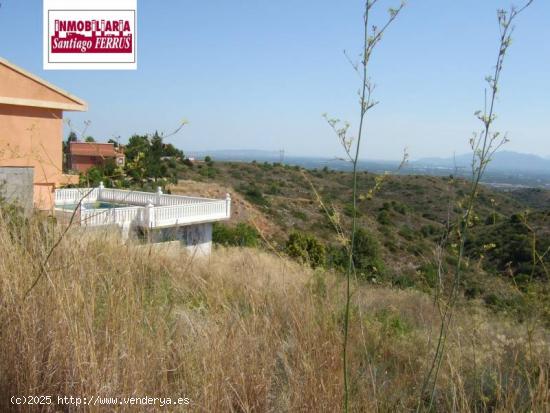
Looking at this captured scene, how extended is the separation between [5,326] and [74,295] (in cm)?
32

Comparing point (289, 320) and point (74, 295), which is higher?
point (74, 295)

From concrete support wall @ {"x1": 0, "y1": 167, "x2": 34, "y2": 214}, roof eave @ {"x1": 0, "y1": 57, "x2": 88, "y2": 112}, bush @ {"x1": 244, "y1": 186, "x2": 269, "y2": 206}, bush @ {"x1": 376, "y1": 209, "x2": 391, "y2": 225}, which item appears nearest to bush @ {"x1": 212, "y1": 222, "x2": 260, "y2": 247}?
roof eave @ {"x1": 0, "y1": 57, "x2": 88, "y2": 112}

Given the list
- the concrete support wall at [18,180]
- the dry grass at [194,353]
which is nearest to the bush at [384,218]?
the concrete support wall at [18,180]

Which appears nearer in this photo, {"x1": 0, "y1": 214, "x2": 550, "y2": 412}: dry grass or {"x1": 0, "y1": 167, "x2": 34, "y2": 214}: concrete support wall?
{"x1": 0, "y1": 214, "x2": 550, "y2": 412}: dry grass

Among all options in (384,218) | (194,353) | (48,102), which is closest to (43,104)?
(48,102)

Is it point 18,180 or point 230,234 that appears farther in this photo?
point 230,234

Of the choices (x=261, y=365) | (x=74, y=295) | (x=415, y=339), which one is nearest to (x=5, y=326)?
(x=74, y=295)

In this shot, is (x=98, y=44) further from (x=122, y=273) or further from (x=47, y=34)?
(x=122, y=273)

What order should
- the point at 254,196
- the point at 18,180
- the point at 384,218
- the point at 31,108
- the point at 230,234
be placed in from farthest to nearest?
1. the point at 254,196
2. the point at 384,218
3. the point at 230,234
4. the point at 31,108
5. the point at 18,180

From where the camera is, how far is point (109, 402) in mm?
1841

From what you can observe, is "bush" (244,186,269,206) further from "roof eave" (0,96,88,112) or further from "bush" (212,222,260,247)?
"roof eave" (0,96,88,112)

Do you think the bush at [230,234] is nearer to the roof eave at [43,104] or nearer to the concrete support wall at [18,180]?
the roof eave at [43,104]

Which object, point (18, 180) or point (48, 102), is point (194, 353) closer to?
point (18, 180)

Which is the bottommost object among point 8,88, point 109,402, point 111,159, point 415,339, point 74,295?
point 415,339
